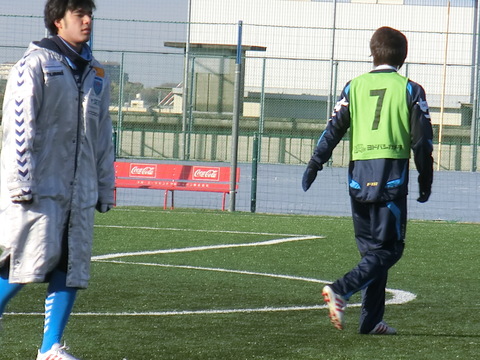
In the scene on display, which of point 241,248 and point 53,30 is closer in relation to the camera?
point 53,30

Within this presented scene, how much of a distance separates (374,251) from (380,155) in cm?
54

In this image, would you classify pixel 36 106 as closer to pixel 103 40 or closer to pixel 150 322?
pixel 150 322

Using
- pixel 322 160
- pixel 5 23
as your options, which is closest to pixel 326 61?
pixel 5 23

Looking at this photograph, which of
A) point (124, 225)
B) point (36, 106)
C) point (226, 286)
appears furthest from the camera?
point (124, 225)

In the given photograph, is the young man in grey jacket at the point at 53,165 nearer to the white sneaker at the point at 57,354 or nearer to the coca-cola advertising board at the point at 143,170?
the white sneaker at the point at 57,354

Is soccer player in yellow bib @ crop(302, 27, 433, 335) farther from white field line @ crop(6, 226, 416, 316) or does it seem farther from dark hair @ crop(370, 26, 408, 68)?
white field line @ crop(6, 226, 416, 316)

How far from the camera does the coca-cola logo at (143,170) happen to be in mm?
18594

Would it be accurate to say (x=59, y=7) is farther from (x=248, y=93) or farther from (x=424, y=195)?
(x=248, y=93)

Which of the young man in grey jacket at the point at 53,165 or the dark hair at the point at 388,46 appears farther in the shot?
the dark hair at the point at 388,46

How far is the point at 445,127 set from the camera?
2903cm

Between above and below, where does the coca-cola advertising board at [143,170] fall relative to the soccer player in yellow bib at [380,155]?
below

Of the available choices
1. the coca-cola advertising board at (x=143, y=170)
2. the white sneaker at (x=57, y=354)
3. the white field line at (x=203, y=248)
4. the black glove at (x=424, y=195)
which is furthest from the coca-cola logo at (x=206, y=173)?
the white sneaker at (x=57, y=354)

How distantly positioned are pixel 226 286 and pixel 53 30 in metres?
3.64

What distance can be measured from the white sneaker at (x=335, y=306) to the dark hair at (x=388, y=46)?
133 cm
